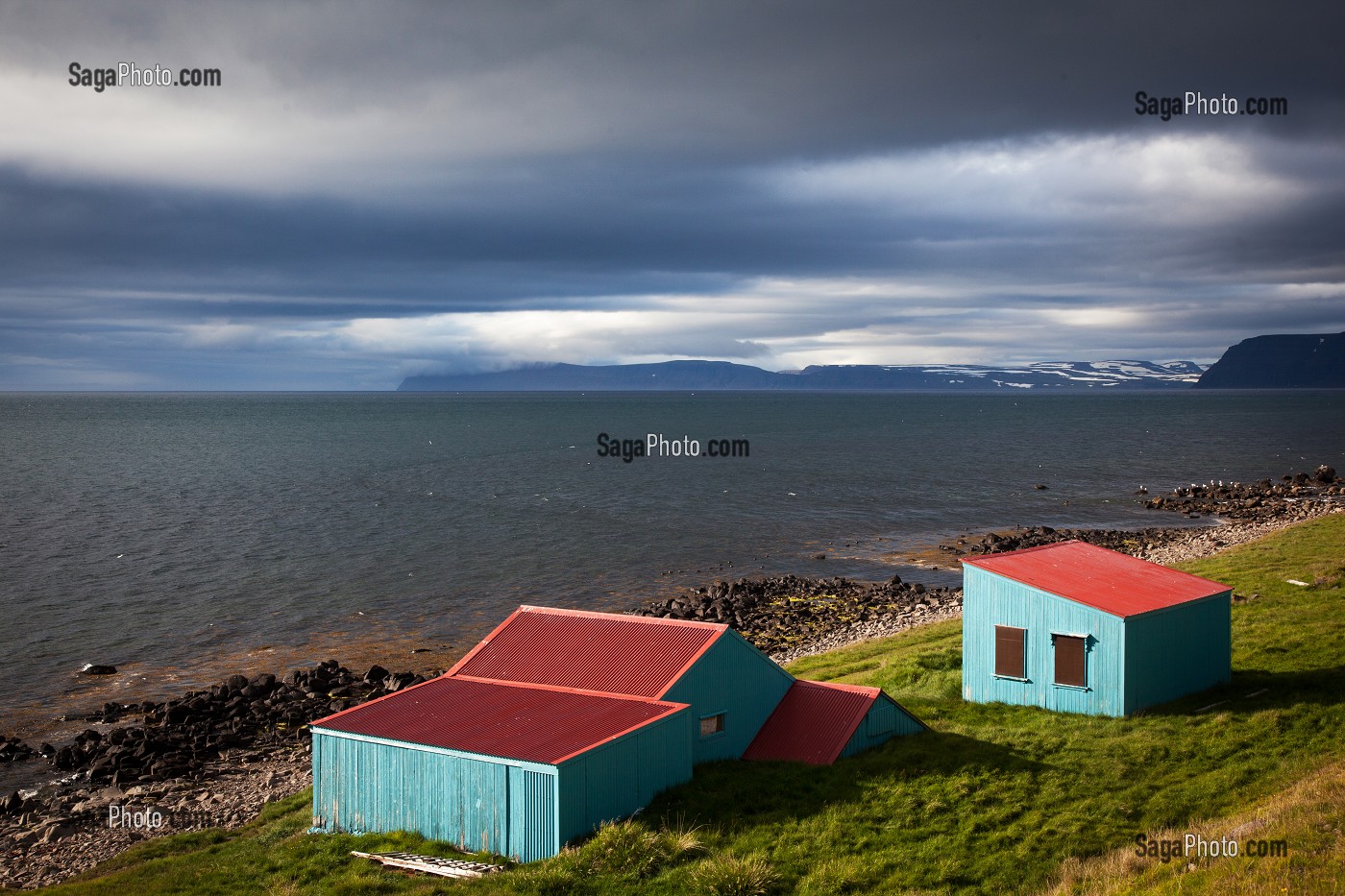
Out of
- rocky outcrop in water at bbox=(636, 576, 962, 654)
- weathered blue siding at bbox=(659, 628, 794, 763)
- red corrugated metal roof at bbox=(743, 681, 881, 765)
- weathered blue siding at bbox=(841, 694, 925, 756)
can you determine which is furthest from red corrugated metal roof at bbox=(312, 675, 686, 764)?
rocky outcrop in water at bbox=(636, 576, 962, 654)

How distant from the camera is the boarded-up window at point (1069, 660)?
24.8m

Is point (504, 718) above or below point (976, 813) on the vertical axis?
above

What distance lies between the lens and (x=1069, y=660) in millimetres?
25000

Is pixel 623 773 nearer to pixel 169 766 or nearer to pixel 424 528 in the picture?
pixel 169 766

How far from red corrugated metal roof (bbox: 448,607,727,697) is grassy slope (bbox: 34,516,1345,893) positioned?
2.51 metres

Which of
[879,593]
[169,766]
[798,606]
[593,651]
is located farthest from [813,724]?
[879,593]

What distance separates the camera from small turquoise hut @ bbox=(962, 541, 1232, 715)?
2444cm

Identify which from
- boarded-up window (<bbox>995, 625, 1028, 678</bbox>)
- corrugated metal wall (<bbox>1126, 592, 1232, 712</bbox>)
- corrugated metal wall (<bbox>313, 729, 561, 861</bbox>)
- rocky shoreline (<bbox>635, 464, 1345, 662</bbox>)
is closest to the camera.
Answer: corrugated metal wall (<bbox>313, 729, 561, 861</bbox>)

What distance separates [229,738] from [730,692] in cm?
1720

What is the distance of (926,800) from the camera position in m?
19.4

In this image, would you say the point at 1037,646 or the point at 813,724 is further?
the point at 1037,646

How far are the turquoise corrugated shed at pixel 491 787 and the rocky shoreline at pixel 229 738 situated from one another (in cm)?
653

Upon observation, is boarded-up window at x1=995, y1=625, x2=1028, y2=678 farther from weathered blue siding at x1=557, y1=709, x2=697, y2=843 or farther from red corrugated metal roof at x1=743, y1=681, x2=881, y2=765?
weathered blue siding at x1=557, y1=709, x2=697, y2=843

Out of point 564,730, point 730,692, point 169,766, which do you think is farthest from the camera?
point 169,766
